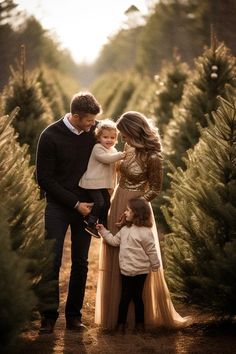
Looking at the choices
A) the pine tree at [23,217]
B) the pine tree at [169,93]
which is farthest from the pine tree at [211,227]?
the pine tree at [169,93]

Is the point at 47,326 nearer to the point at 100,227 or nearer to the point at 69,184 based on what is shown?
the point at 100,227

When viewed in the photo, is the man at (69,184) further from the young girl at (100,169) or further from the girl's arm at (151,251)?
the girl's arm at (151,251)

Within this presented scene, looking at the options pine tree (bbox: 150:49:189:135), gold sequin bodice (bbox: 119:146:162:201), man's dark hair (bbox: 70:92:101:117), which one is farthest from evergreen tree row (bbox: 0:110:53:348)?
pine tree (bbox: 150:49:189:135)

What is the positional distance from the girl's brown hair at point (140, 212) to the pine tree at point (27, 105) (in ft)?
22.1

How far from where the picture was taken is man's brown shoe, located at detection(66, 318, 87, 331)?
668 centimetres

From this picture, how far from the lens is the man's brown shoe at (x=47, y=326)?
6417 millimetres

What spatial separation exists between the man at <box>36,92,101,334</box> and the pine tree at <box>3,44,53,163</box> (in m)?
6.31

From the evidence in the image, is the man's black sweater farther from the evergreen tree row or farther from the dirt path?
the dirt path

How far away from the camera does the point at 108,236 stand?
6.53 meters

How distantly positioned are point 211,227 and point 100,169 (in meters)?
1.25

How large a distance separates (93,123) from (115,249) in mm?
1300

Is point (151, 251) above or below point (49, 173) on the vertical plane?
below

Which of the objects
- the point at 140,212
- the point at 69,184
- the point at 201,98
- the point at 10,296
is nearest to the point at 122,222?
the point at 140,212

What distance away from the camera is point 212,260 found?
6121 millimetres
